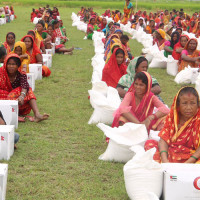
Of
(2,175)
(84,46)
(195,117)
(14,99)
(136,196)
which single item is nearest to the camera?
(2,175)

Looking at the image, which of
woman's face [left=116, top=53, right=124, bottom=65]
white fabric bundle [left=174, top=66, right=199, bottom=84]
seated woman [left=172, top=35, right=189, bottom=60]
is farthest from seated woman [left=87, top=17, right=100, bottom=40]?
woman's face [left=116, top=53, right=124, bottom=65]

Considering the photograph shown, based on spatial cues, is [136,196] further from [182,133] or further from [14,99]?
[14,99]

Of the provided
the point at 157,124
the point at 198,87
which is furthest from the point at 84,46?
the point at 157,124

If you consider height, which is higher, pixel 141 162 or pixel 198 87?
pixel 141 162

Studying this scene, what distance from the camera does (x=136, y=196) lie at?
10.7 feet

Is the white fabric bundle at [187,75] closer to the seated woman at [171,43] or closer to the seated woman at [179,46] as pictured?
the seated woman at [179,46]

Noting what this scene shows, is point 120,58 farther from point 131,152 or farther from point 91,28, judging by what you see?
point 91,28

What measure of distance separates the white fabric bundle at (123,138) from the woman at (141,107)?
17.5 inches

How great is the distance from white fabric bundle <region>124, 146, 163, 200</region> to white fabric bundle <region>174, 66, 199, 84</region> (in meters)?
5.24

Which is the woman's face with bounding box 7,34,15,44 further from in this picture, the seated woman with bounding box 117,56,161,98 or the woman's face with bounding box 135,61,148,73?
the woman's face with bounding box 135,61,148,73

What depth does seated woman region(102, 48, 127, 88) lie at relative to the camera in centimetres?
636

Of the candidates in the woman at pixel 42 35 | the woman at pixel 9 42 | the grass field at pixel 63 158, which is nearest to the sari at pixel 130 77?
the grass field at pixel 63 158

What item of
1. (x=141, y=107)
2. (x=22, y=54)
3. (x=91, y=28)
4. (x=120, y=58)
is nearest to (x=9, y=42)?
(x=22, y=54)

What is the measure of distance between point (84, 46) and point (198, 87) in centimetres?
715
